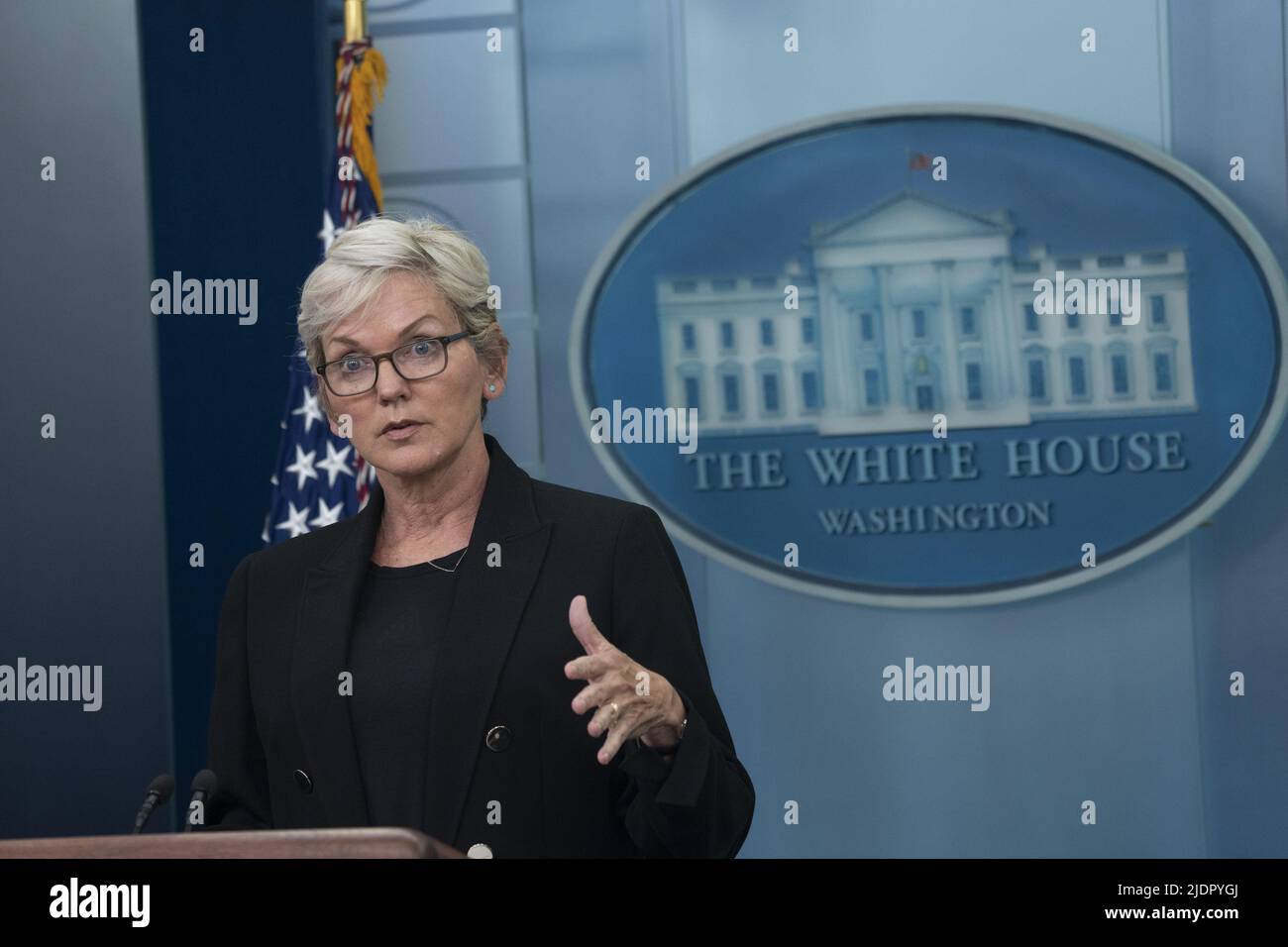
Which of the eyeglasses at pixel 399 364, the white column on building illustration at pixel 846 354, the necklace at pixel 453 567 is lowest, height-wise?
the necklace at pixel 453 567

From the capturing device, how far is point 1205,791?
3023 mm

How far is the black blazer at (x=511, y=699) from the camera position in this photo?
167 cm

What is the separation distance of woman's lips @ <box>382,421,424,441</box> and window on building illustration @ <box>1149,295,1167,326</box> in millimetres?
1859

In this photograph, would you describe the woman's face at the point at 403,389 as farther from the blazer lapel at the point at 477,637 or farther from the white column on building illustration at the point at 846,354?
the white column on building illustration at the point at 846,354

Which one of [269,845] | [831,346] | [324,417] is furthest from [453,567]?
[831,346]

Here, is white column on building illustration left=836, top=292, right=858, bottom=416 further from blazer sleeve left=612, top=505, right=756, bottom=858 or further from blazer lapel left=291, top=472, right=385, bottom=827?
blazer lapel left=291, top=472, right=385, bottom=827

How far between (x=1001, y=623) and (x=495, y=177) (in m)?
1.59

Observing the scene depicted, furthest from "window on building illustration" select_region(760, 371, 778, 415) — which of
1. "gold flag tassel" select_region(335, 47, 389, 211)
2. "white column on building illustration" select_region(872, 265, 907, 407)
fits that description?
"gold flag tassel" select_region(335, 47, 389, 211)

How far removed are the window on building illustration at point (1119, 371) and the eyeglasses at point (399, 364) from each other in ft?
5.73

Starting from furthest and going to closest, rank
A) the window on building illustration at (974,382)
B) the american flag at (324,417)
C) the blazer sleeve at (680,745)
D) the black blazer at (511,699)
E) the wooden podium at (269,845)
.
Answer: the window on building illustration at (974,382), the american flag at (324,417), the black blazer at (511,699), the blazer sleeve at (680,745), the wooden podium at (269,845)

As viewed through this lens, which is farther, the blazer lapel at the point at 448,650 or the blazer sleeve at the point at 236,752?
the blazer sleeve at the point at 236,752

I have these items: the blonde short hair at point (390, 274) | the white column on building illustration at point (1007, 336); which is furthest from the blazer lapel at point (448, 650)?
the white column on building illustration at point (1007, 336)
